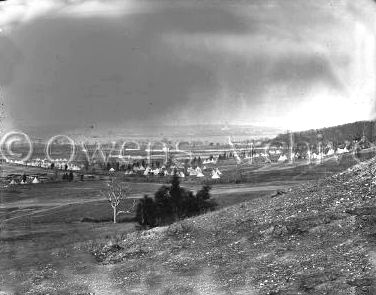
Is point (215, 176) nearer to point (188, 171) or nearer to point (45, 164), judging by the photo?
point (188, 171)

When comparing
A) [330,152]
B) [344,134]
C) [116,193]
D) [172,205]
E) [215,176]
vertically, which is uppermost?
[344,134]

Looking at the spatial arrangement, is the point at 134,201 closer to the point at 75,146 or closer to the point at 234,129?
the point at 75,146

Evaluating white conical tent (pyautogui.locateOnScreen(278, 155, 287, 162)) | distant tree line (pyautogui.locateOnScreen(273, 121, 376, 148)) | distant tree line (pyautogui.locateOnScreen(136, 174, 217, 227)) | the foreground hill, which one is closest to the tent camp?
white conical tent (pyautogui.locateOnScreen(278, 155, 287, 162))

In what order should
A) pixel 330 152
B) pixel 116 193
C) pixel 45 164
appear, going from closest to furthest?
1. pixel 330 152
2. pixel 116 193
3. pixel 45 164

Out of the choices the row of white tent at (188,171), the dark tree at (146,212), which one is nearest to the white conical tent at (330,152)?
the row of white tent at (188,171)

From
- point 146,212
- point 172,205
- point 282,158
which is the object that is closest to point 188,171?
point 172,205

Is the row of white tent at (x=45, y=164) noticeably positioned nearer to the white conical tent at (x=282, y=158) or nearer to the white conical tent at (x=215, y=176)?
the white conical tent at (x=215, y=176)

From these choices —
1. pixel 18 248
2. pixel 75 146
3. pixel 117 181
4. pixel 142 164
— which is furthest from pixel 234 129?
pixel 18 248
